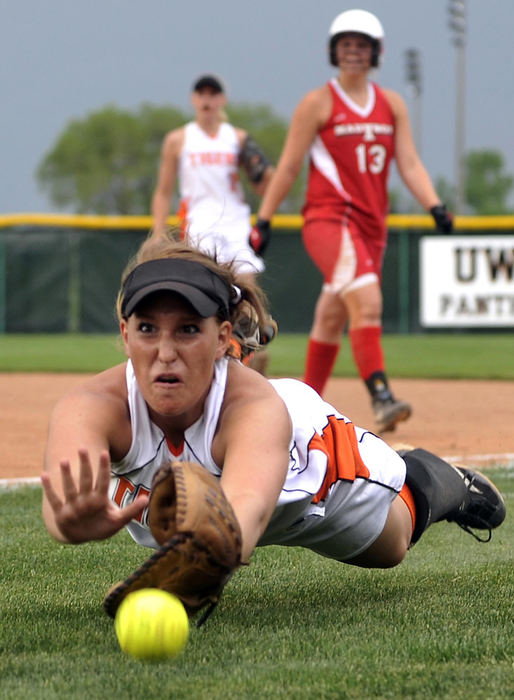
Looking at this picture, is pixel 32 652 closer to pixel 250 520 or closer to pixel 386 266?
pixel 250 520

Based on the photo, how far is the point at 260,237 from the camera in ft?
23.4

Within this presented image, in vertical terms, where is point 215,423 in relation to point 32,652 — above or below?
above

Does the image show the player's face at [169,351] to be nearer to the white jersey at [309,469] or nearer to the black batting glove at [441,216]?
the white jersey at [309,469]

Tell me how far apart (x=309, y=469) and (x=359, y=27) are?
4.37m

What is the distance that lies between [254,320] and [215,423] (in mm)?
402

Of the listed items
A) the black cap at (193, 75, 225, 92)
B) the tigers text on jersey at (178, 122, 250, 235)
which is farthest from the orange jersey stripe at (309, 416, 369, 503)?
the black cap at (193, 75, 225, 92)

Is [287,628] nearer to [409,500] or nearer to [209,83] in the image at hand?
[409,500]

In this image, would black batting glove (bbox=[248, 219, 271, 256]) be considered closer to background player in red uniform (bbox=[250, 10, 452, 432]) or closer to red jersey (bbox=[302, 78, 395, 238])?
background player in red uniform (bbox=[250, 10, 452, 432])

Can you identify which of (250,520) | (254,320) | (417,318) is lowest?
(417,318)

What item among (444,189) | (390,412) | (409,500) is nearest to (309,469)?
(409,500)

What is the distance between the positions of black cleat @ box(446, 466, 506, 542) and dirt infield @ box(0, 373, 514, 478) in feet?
5.85

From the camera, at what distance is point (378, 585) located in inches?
132

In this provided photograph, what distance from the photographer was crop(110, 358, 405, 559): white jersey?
2811 millimetres

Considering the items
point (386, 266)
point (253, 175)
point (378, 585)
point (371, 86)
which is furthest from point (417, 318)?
point (378, 585)
